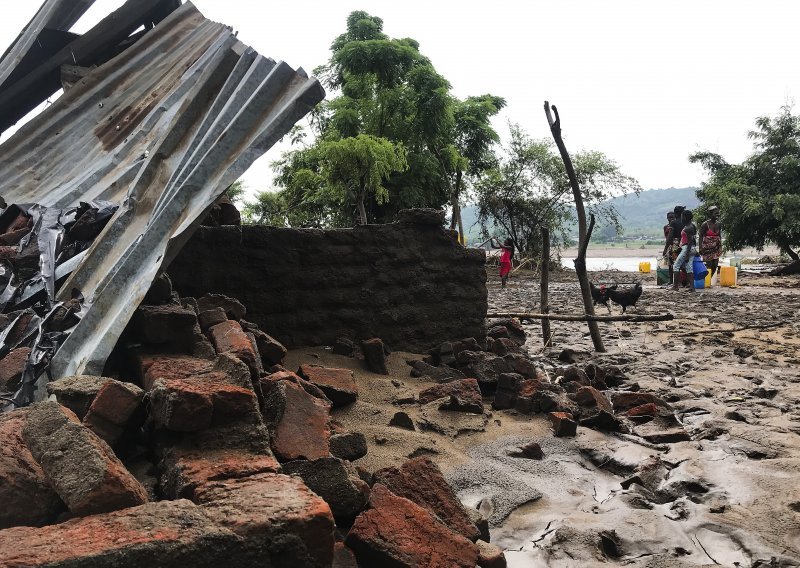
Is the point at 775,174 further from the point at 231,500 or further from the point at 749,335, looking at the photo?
the point at 231,500

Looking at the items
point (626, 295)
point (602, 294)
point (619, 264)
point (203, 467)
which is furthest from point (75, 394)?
point (619, 264)

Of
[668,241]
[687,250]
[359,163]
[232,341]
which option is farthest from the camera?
[359,163]

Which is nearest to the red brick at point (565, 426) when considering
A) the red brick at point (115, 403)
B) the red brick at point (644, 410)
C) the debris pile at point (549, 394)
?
the debris pile at point (549, 394)

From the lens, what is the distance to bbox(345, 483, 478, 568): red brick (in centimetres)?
190

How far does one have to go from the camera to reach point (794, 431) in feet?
12.8

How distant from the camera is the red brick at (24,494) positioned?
1.58 meters

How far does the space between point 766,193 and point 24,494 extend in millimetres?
24458

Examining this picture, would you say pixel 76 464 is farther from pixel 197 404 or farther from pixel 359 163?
pixel 359 163

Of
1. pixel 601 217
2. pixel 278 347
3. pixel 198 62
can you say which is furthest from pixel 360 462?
pixel 601 217

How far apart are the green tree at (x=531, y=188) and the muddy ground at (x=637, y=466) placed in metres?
22.6

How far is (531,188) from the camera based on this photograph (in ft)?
95.6

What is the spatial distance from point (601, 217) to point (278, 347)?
1263 inches

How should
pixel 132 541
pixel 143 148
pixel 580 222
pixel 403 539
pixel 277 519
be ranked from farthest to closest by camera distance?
pixel 580 222
pixel 143 148
pixel 403 539
pixel 277 519
pixel 132 541

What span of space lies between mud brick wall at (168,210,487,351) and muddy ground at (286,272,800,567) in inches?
13.7
